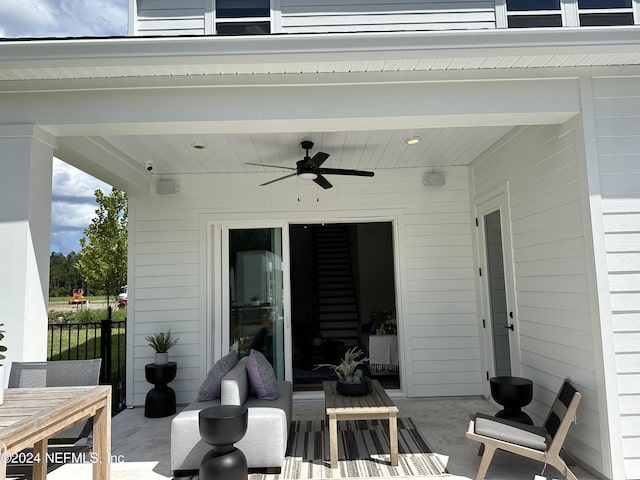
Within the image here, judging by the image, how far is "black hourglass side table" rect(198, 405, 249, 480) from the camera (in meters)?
2.75

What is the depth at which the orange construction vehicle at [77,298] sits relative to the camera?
14052 millimetres

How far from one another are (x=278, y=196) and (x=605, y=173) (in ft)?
11.9

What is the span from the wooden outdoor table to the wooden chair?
94.1 inches

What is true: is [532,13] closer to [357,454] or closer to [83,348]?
[357,454]

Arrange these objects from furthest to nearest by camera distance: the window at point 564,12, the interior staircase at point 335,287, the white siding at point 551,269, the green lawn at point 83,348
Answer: the interior staircase at point 335,287 → the green lawn at point 83,348 → the window at point 564,12 → the white siding at point 551,269

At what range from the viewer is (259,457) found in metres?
3.24

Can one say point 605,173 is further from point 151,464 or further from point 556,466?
point 151,464

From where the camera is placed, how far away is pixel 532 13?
470cm

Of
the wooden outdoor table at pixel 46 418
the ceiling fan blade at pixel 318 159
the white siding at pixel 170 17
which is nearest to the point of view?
the wooden outdoor table at pixel 46 418

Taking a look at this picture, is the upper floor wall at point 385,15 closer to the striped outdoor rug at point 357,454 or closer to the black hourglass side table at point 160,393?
the black hourglass side table at point 160,393

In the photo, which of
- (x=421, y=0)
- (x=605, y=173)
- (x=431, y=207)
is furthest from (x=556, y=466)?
(x=421, y=0)

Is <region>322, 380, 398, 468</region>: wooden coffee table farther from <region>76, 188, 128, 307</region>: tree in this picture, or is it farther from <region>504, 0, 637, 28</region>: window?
<region>76, 188, 128, 307</region>: tree

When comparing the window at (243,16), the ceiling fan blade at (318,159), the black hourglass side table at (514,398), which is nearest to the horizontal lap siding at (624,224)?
the black hourglass side table at (514,398)

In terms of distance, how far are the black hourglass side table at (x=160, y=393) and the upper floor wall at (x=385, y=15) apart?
3.74 meters
